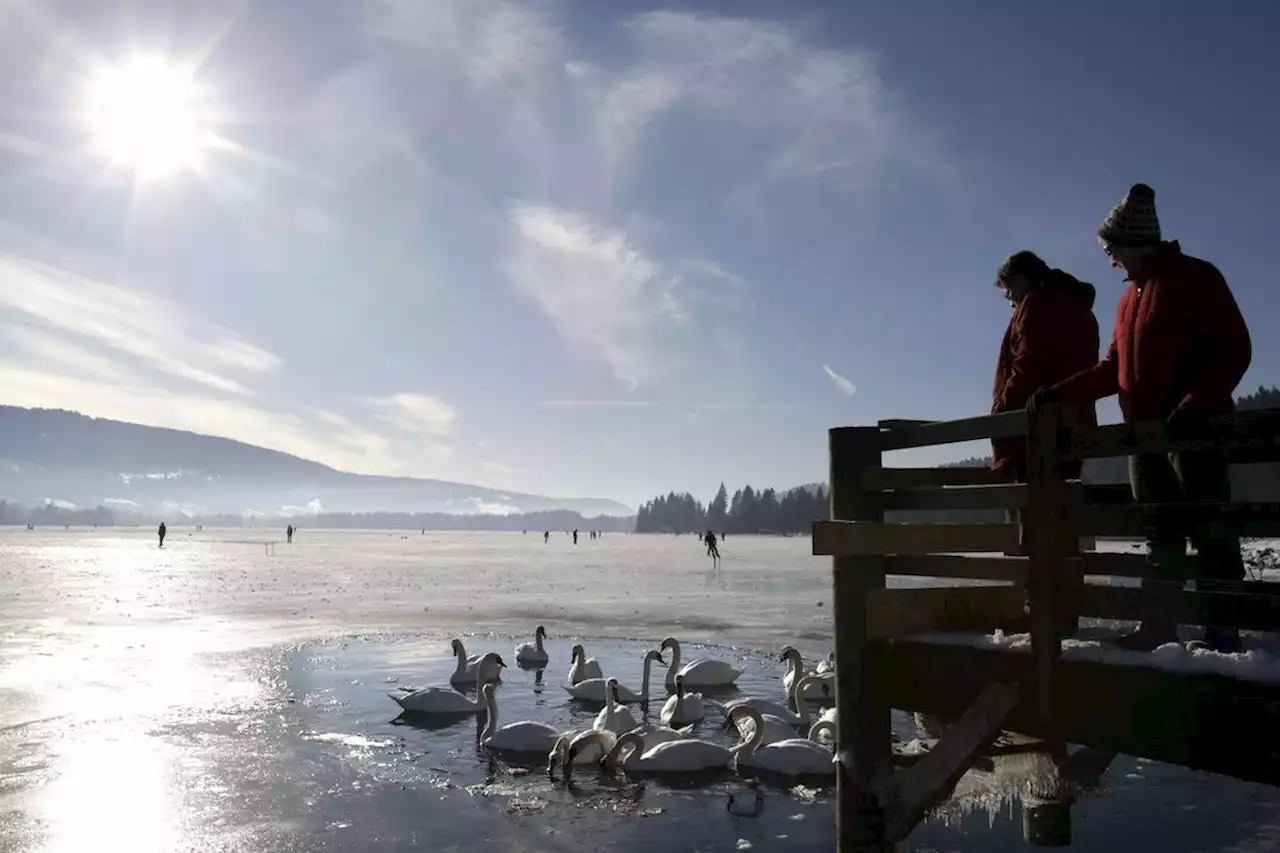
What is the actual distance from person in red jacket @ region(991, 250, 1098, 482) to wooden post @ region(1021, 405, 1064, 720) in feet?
5.21

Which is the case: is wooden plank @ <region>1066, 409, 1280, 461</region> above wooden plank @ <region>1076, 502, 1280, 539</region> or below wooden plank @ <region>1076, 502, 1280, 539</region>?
above

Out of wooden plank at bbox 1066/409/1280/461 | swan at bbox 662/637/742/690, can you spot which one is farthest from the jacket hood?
swan at bbox 662/637/742/690

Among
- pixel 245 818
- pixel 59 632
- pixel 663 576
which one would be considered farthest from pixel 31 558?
pixel 245 818

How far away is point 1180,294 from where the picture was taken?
497 cm

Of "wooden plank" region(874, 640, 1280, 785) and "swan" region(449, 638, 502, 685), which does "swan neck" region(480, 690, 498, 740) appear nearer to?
"swan" region(449, 638, 502, 685)

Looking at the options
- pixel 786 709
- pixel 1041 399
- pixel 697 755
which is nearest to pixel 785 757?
pixel 697 755

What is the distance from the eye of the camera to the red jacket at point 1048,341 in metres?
6.48

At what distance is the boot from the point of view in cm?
514

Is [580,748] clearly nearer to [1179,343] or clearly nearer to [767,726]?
[767,726]

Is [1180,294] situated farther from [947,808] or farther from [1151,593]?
[947,808]

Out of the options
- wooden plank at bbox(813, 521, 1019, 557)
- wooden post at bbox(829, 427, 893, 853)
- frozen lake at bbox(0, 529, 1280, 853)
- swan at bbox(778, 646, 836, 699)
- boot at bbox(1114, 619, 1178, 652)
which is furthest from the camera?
swan at bbox(778, 646, 836, 699)

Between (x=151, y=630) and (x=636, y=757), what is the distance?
52.6 feet

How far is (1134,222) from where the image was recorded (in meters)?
5.32

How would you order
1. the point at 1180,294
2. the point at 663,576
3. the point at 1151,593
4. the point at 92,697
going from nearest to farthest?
the point at 1151,593, the point at 1180,294, the point at 92,697, the point at 663,576
